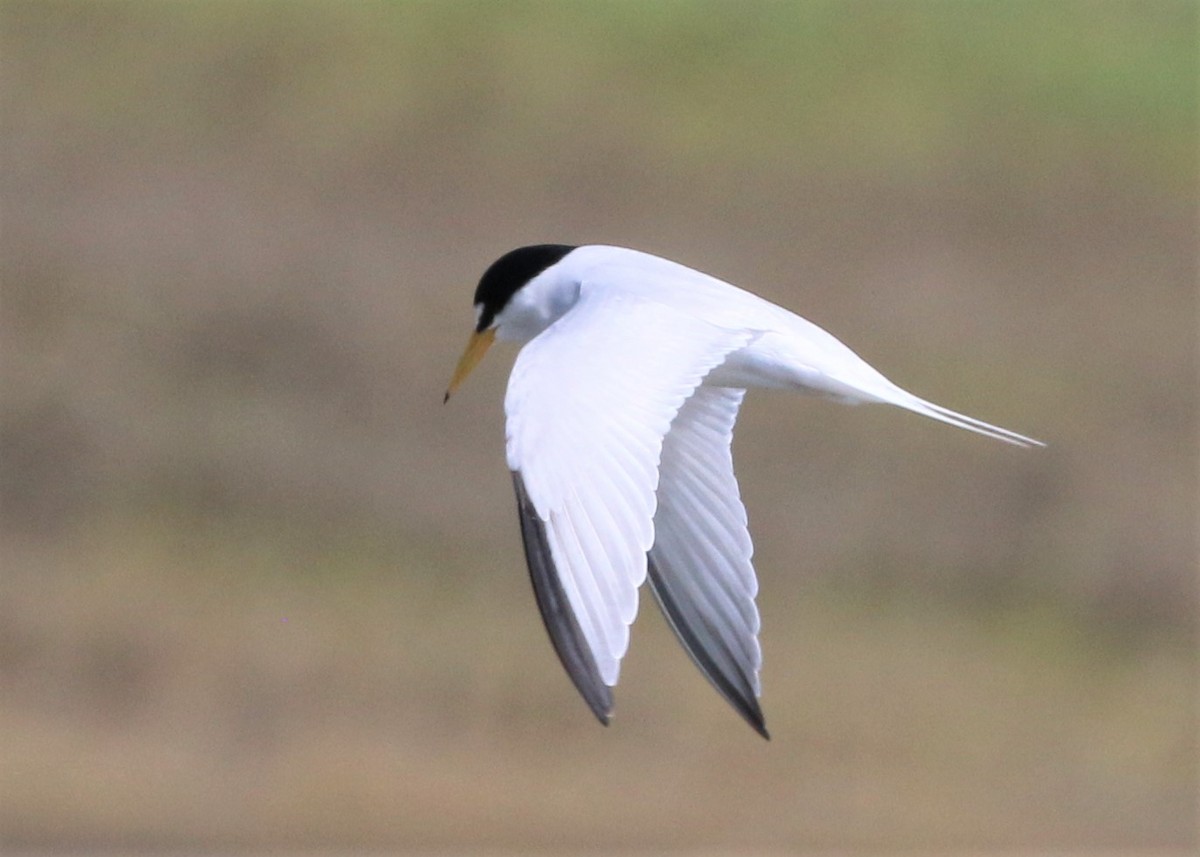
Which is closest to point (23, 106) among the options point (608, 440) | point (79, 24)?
point (79, 24)

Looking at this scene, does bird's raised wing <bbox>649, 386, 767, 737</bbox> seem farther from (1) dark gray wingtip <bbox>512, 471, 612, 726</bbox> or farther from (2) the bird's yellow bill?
(1) dark gray wingtip <bbox>512, 471, 612, 726</bbox>

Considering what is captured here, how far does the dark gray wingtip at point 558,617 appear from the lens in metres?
1.97

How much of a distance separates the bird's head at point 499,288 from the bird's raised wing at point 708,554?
23cm

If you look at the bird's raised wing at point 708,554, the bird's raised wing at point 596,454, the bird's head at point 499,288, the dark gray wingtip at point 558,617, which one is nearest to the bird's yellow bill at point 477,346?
the bird's head at point 499,288

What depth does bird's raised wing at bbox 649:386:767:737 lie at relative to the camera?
2.50 meters

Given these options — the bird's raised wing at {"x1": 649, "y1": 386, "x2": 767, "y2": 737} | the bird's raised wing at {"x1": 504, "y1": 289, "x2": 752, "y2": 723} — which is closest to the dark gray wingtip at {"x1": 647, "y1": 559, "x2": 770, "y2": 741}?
the bird's raised wing at {"x1": 649, "y1": 386, "x2": 767, "y2": 737}

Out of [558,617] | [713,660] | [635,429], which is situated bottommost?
[713,660]

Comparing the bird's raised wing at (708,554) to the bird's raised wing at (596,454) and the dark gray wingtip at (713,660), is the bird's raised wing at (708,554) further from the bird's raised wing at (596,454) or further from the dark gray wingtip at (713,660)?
the bird's raised wing at (596,454)

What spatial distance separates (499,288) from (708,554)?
0.41 meters

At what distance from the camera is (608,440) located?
2.16 metres

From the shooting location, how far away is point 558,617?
6.64ft

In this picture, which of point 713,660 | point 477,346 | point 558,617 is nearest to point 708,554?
point 713,660

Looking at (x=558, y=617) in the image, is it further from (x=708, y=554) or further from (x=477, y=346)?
(x=477, y=346)

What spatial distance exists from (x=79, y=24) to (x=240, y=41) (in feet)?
1.36
